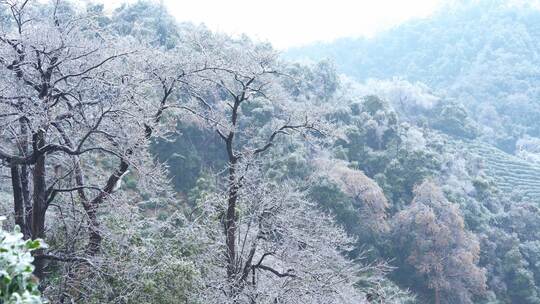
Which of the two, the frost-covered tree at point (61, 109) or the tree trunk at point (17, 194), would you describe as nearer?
the frost-covered tree at point (61, 109)

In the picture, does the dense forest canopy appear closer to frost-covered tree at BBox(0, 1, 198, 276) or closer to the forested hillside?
frost-covered tree at BBox(0, 1, 198, 276)

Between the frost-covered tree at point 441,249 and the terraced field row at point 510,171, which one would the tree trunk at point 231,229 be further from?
the terraced field row at point 510,171

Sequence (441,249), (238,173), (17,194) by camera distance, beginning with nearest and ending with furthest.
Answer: (17,194) → (238,173) → (441,249)

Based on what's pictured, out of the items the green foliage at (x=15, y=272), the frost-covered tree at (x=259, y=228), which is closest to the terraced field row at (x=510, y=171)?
the frost-covered tree at (x=259, y=228)

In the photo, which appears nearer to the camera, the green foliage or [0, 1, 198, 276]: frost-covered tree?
the green foliage

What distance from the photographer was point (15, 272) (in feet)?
7.68

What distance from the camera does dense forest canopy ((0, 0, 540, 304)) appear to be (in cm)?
667

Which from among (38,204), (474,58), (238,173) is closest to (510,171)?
(474,58)

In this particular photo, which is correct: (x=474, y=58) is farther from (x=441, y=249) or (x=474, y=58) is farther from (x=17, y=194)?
(x=17, y=194)

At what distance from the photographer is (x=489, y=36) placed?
49.3m

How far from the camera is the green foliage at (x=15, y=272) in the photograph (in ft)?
7.48

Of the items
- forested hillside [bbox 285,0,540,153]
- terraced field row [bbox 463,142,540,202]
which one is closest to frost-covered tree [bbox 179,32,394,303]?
terraced field row [bbox 463,142,540,202]

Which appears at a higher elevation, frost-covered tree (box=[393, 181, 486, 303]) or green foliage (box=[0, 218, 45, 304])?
green foliage (box=[0, 218, 45, 304])

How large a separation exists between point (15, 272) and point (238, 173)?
20.9 ft
